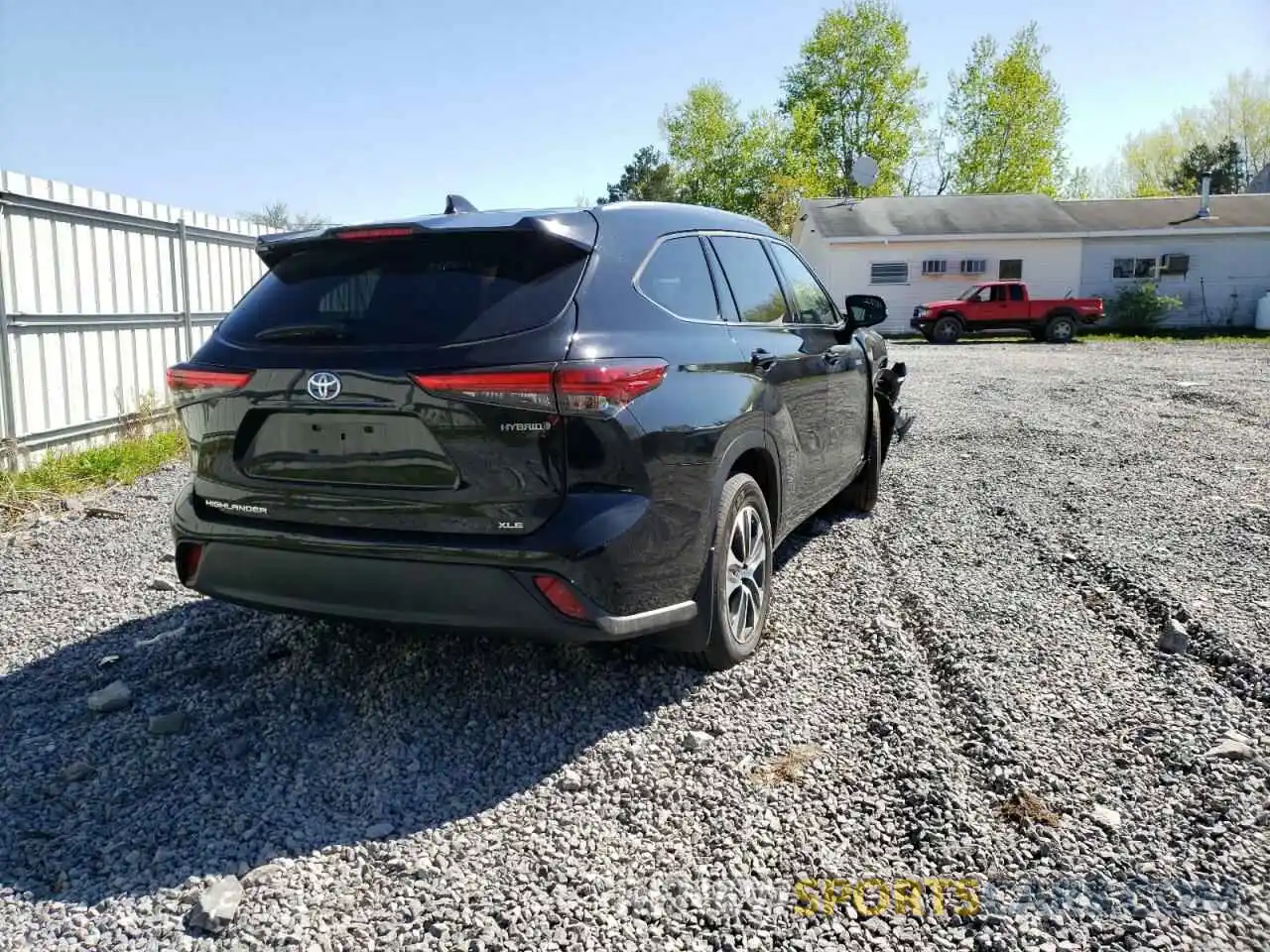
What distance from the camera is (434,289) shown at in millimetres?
3219

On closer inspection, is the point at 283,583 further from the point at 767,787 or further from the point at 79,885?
the point at 767,787

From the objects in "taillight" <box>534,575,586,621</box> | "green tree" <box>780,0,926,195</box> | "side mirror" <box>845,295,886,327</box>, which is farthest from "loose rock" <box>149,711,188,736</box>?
"green tree" <box>780,0,926,195</box>

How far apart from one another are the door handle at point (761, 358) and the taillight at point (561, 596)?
1.50 m

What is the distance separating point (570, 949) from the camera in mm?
2346

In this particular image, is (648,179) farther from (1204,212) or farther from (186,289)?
(186,289)

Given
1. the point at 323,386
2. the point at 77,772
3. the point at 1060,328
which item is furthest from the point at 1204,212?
the point at 77,772

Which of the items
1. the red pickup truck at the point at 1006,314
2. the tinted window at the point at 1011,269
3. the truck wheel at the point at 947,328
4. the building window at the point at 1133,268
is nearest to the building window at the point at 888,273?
the tinted window at the point at 1011,269

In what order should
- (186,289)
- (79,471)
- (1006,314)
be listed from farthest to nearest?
(1006,314) < (186,289) < (79,471)

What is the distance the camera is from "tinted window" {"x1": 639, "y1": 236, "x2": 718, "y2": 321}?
11.9 ft

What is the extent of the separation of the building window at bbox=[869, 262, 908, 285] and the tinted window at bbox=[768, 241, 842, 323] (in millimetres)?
27898

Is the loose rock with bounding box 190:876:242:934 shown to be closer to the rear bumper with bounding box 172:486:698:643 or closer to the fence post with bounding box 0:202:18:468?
the rear bumper with bounding box 172:486:698:643

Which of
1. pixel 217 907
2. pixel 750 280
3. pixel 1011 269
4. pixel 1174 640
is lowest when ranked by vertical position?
pixel 217 907

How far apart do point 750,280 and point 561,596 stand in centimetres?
214

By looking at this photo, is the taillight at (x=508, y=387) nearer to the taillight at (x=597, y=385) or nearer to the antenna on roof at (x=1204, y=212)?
the taillight at (x=597, y=385)
